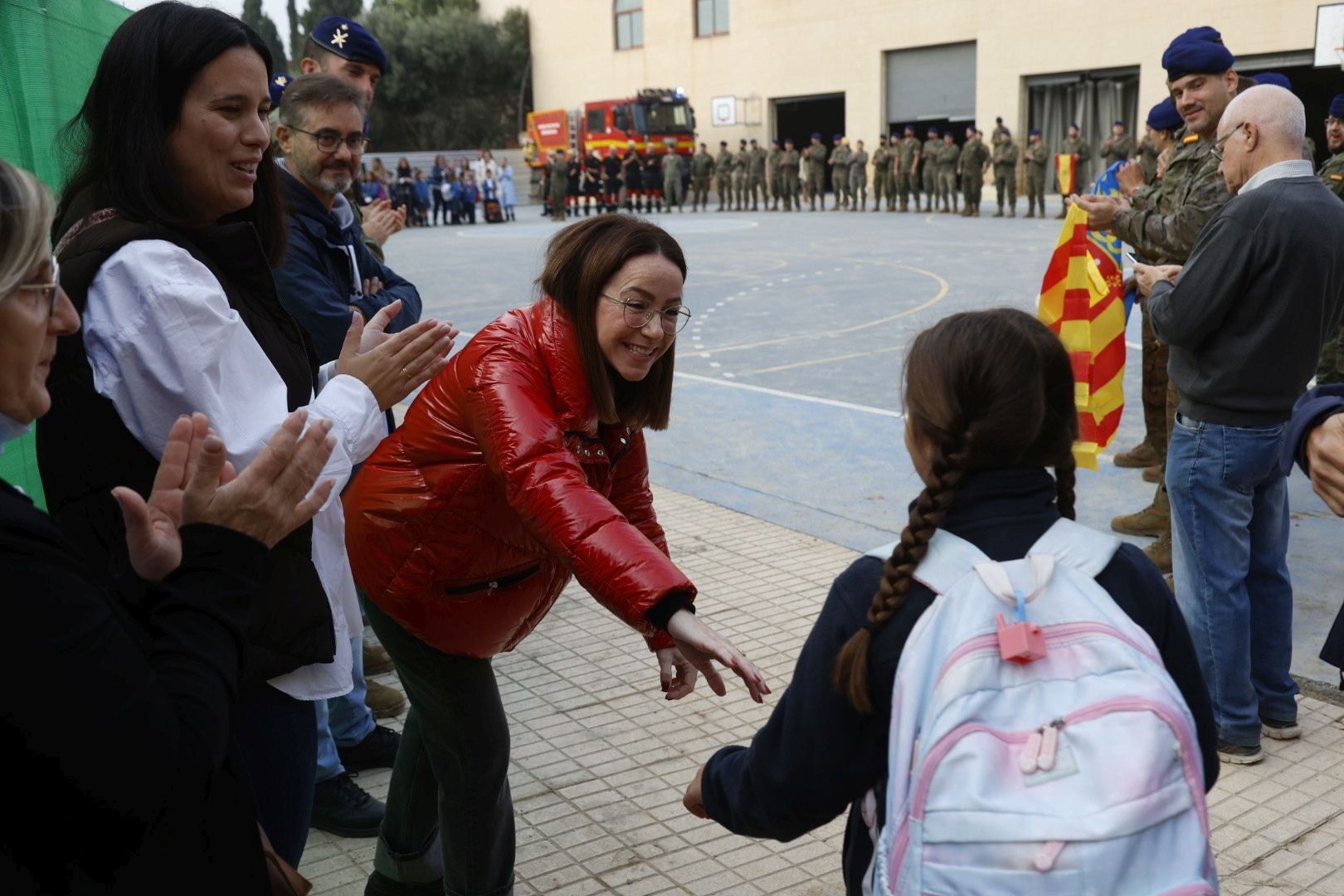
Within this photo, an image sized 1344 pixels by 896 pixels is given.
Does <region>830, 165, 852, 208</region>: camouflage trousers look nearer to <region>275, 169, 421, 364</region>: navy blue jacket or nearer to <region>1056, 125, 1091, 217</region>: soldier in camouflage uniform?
<region>1056, 125, 1091, 217</region>: soldier in camouflage uniform

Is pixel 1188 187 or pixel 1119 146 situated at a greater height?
pixel 1119 146

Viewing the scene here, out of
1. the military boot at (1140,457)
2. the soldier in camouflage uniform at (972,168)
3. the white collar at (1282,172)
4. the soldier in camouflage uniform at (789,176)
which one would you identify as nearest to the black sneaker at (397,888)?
the white collar at (1282,172)

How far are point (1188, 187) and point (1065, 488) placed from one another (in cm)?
408

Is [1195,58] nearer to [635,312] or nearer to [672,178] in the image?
[635,312]

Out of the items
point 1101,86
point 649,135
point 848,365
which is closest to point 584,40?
point 649,135

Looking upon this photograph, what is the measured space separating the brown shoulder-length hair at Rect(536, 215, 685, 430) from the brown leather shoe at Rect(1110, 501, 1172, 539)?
406 cm

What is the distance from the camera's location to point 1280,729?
161 inches

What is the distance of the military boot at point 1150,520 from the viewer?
6066 millimetres

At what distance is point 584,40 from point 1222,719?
5011cm

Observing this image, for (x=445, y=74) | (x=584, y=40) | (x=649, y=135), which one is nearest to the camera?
(x=649, y=135)

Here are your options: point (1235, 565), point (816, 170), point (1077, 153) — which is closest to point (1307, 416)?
point (1235, 565)

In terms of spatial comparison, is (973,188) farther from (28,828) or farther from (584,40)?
(28,828)

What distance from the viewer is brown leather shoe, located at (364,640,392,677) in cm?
480

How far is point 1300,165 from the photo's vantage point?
150 inches
